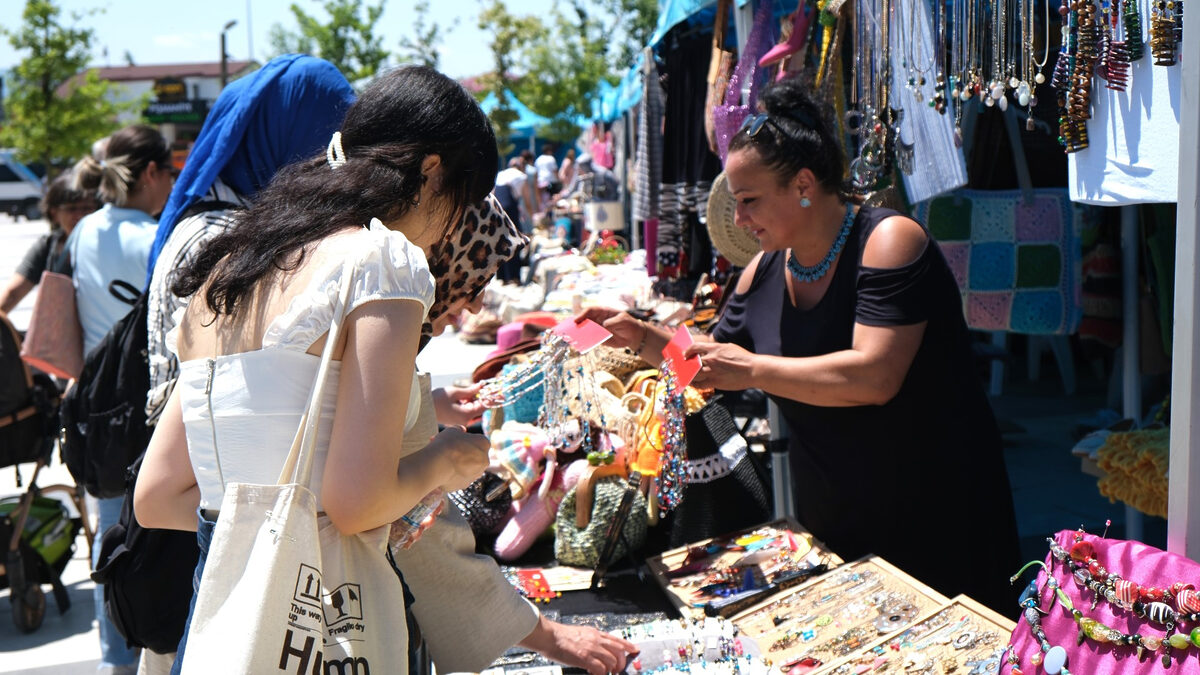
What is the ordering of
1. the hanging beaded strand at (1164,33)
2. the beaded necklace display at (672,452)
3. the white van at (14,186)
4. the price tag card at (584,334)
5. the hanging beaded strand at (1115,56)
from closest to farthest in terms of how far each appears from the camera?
the hanging beaded strand at (1164,33) → the hanging beaded strand at (1115,56) → the price tag card at (584,334) → the beaded necklace display at (672,452) → the white van at (14,186)

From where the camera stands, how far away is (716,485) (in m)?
3.01

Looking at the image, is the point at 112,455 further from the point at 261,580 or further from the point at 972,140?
the point at 972,140

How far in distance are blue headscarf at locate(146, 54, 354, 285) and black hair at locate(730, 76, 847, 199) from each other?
88 cm

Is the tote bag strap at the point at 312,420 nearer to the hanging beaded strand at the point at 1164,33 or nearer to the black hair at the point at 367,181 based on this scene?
the black hair at the point at 367,181

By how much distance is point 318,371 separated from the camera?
1203 mm

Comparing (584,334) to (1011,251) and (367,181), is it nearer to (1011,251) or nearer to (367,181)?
(367,181)

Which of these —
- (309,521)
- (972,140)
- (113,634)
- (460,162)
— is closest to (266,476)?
(309,521)

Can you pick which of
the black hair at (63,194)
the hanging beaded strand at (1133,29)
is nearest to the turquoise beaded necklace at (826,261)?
the hanging beaded strand at (1133,29)

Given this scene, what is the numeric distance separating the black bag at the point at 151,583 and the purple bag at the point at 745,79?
7.15ft

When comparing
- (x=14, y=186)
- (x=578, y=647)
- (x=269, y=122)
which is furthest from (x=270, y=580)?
(x=14, y=186)

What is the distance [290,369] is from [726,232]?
288 centimetres

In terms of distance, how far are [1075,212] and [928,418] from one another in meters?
1.89

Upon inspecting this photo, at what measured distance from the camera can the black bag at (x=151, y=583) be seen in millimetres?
1867

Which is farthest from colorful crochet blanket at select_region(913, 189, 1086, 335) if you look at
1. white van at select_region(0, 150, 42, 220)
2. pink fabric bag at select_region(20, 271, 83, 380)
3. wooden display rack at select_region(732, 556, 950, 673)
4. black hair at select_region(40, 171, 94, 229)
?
white van at select_region(0, 150, 42, 220)
